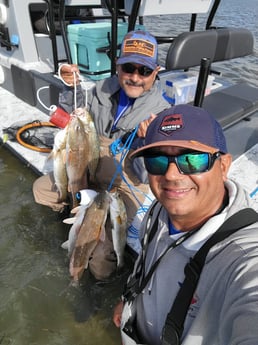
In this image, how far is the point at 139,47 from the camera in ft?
9.17

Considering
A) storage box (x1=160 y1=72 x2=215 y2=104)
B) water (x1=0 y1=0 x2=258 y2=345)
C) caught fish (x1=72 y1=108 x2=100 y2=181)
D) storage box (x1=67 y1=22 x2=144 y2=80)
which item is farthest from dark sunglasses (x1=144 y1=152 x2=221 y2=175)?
storage box (x1=67 y1=22 x2=144 y2=80)

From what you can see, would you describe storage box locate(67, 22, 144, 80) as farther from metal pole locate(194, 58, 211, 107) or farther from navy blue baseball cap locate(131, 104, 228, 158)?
navy blue baseball cap locate(131, 104, 228, 158)

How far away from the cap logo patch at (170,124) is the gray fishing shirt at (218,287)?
0.38 meters

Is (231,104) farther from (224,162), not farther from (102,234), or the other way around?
(224,162)

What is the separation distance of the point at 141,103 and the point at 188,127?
170 cm

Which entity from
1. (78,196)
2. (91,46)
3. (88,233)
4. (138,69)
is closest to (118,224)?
(88,233)

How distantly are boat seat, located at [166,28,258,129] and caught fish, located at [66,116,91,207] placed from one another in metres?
1.26

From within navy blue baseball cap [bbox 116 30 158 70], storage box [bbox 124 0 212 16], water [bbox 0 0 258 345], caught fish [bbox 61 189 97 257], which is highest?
storage box [bbox 124 0 212 16]

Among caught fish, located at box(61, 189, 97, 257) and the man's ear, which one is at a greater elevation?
the man's ear

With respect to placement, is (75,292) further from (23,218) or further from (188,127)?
(188,127)

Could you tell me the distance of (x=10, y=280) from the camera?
2.99 m

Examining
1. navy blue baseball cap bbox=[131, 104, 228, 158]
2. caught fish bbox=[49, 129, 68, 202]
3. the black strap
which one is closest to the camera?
the black strap

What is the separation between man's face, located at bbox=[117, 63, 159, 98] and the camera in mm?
2857

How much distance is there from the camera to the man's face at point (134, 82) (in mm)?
2857
